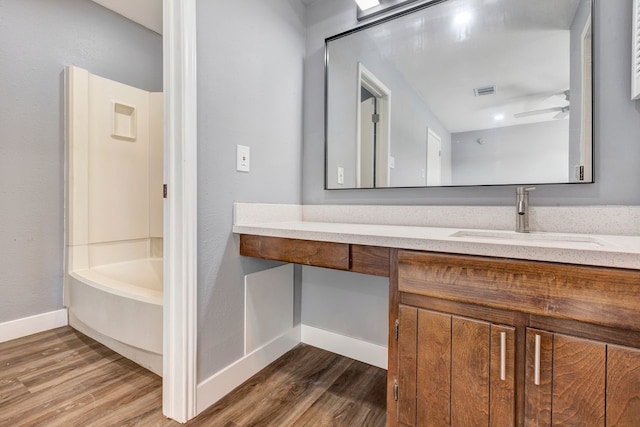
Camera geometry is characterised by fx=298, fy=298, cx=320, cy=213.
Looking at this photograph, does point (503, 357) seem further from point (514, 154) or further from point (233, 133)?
point (233, 133)

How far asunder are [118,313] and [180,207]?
3.04 feet

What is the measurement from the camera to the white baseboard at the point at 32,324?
1.95 metres

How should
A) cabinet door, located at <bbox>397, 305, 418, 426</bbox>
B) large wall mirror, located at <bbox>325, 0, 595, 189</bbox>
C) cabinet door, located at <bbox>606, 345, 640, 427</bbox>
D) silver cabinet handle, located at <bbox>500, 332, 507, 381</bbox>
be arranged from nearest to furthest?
cabinet door, located at <bbox>606, 345, 640, 427</bbox>, silver cabinet handle, located at <bbox>500, 332, 507, 381</bbox>, cabinet door, located at <bbox>397, 305, 418, 426</bbox>, large wall mirror, located at <bbox>325, 0, 595, 189</bbox>

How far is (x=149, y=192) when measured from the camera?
2631mm

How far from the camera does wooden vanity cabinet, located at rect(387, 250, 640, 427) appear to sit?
0.74 m

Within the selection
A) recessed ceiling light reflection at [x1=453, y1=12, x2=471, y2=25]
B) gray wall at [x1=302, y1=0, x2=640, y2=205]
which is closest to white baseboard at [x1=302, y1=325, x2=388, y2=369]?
gray wall at [x1=302, y1=0, x2=640, y2=205]

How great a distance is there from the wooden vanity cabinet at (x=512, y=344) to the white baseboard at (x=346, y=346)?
63cm

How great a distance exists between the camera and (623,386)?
0.73m

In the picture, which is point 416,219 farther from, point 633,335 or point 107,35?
point 107,35

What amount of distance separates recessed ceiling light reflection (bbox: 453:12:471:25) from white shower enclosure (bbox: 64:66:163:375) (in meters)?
2.12

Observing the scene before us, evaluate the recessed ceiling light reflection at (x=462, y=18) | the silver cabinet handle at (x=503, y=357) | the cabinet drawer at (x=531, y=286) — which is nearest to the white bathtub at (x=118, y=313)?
the cabinet drawer at (x=531, y=286)

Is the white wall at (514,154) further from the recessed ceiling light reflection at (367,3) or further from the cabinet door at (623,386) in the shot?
the recessed ceiling light reflection at (367,3)

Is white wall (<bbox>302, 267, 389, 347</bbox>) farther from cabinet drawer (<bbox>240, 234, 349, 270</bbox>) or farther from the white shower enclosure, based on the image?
the white shower enclosure

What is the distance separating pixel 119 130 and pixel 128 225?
30.5 inches
